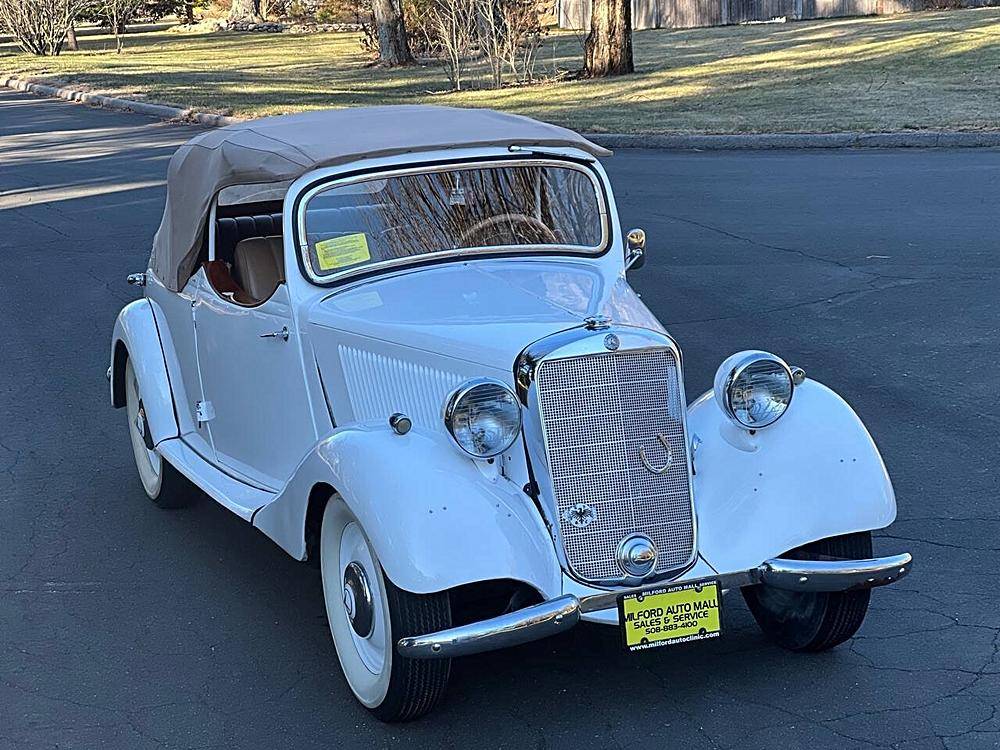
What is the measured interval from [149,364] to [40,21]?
128ft

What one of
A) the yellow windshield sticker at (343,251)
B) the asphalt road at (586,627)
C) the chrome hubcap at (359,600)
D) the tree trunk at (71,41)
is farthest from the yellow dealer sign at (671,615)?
the tree trunk at (71,41)

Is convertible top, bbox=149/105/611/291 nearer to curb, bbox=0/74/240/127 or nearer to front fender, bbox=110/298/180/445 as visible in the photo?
front fender, bbox=110/298/180/445

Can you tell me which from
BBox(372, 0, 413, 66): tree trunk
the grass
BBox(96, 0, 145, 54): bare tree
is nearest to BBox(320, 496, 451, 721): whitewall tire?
the grass

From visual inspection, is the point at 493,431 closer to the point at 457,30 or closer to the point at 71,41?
the point at 457,30

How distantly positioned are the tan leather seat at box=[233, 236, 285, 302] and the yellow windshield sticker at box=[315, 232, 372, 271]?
462mm

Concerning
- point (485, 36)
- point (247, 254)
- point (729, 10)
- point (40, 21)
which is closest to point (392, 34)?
point (485, 36)

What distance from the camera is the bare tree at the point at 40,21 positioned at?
41.1m

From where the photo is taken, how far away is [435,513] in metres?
3.94

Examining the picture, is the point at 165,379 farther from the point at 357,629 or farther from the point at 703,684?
the point at 703,684

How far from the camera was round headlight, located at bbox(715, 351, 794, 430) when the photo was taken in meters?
4.30

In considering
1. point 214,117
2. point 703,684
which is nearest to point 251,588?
point 703,684

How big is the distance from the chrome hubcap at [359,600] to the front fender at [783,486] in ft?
3.39

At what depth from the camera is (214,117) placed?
21.9m

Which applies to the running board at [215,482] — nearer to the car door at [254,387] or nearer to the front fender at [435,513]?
the car door at [254,387]
